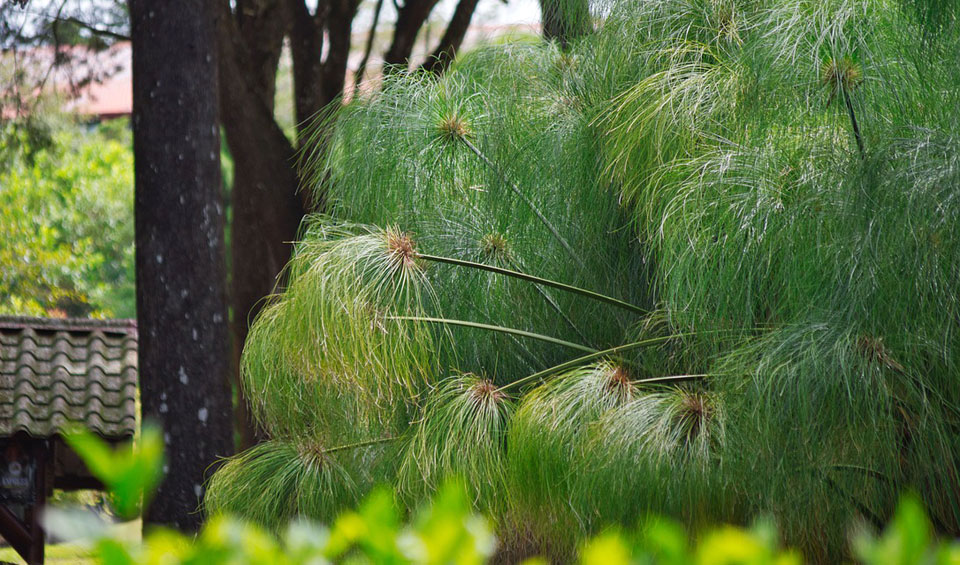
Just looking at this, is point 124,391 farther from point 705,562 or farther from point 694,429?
point 705,562

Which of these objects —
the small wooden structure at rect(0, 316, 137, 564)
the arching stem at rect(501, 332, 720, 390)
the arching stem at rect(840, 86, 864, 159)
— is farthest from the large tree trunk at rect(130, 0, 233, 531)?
the arching stem at rect(840, 86, 864, 159)

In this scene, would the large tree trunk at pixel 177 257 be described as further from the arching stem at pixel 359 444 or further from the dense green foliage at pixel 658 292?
the arching stem at pixel 359 444

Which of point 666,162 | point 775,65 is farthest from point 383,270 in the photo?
point 775,65

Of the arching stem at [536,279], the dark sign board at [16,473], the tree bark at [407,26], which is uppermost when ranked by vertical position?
the tree bark at [407,26]

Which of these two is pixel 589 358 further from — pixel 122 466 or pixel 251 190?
pixel 122 466

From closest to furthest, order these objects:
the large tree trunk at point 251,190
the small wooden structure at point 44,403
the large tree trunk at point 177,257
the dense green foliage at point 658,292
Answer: the dense green foliage at point 658,292 < the large tree trunk at point 177,257 < the large tree trunk at point 251,190 < the small wooden structure at point 44,403

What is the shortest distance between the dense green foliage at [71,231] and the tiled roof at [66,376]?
162 inches

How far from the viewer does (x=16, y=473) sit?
14.5 ft

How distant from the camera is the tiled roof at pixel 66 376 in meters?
4.40

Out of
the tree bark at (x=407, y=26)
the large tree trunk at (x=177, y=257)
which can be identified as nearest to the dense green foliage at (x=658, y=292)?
the large tree trunk at (x=177, y=257)

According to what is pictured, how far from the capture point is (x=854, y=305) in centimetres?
234

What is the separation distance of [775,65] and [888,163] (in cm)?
41

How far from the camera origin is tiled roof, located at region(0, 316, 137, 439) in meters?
4.40

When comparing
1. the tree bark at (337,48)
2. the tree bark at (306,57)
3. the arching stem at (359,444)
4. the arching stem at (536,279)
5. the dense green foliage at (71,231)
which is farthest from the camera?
the dense green foliage at (71,231)
